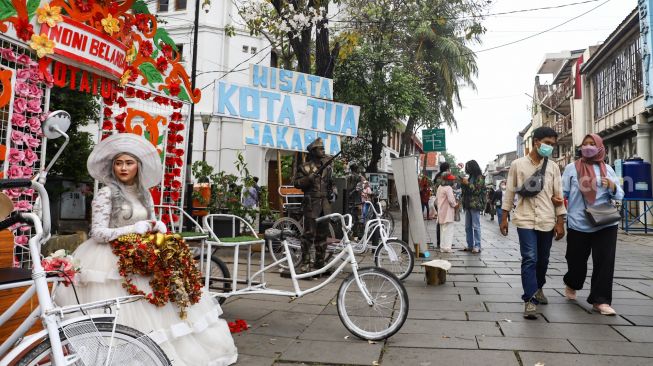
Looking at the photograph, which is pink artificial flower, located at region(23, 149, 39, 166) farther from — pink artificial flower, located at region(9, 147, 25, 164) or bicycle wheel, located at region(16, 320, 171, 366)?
bicycle wheel, located at region(16, 320, 171, 366)

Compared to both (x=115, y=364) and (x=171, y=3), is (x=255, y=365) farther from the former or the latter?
(x=171, y=3)

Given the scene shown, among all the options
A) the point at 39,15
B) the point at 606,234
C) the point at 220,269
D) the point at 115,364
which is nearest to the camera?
the point at 115,364

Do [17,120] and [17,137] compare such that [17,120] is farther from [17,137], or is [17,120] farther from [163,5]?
[163,5]

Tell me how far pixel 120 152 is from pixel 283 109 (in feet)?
14.5

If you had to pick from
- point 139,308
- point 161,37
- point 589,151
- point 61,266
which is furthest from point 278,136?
point 61,266

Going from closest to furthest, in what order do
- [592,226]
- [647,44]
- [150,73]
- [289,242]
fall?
1. [592,226]
2. [150,73]
3. [289,242]
4. [647,44]

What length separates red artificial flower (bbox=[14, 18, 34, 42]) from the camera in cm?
416

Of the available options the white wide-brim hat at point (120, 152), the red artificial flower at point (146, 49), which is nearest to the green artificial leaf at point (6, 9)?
the white wide-brim hat at point (120, 152)

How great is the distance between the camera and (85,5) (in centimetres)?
492

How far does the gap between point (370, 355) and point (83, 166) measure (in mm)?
→ 12809

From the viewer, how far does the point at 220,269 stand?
5.06 metres

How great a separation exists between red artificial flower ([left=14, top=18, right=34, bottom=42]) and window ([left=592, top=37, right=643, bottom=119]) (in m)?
18.5

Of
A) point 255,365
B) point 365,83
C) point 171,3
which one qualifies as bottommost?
point 255,365

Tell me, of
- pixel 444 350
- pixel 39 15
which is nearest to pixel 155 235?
pixel 444 350
